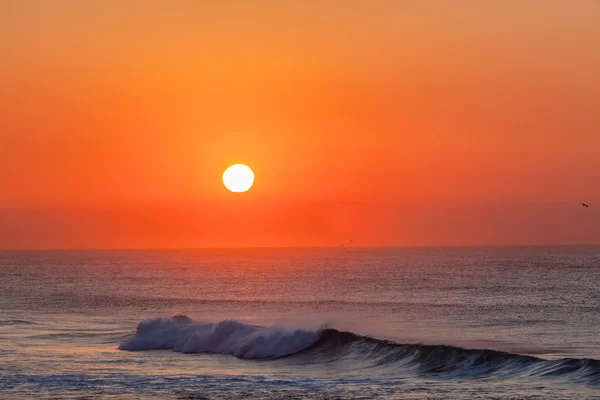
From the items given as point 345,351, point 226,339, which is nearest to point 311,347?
point 345,351

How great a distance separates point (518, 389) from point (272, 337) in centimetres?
1848

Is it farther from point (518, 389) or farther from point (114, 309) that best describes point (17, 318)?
point (518, 389)

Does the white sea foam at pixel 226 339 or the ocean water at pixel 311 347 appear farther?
the white sea foam at pixel 226 339

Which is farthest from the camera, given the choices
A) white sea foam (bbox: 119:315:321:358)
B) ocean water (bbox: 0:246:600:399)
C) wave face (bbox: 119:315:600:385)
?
white sea foam (bbox: 119:315:321:358)

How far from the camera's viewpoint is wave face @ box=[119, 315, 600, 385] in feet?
110

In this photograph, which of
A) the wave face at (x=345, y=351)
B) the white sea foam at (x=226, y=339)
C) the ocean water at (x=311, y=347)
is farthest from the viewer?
the white sea foam at (x=226, y=339)

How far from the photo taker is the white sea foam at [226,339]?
144 ft

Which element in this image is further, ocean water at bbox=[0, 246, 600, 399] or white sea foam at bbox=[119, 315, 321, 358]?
white sea foam at bbox=[119, 315, 321, 358]

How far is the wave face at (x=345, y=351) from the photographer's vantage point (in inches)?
1315

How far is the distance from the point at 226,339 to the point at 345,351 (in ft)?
24.4

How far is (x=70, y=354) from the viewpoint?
40.4 m

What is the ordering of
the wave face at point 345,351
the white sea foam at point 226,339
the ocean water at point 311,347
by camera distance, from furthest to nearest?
the white sea foam at point 226,339 → the wave face at point 345,351 → the ocean water at point 311,347

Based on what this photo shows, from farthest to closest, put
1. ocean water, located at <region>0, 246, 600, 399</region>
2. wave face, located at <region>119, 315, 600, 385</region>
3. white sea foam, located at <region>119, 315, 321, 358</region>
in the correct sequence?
white sea foam, located at <region>119, 315, 321, 358</region>
wave face, located at <region>119, 315, 600, 385</region>
ocean water, located at <region>0, 246, 600, 399</region>

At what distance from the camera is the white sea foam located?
144 ft
